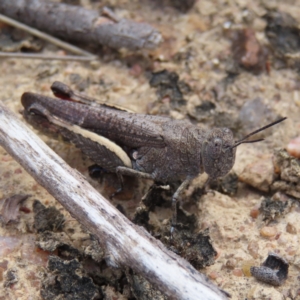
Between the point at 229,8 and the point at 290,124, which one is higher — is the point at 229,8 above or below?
above

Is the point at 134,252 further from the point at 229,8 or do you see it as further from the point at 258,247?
the point at 229,8

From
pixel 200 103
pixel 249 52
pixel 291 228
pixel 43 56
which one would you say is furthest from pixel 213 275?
pixel 43 56

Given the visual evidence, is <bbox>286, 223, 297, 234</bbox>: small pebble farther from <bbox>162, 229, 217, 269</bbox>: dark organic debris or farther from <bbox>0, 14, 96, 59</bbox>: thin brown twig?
<bbox>0, 14, 96, 59</bbox>: thin brown twig

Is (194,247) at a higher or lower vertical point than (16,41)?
lower

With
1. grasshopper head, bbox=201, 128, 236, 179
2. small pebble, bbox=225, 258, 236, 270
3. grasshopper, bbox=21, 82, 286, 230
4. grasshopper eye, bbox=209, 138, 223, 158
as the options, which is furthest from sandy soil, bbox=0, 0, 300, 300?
grasshopper eye, bbox=209, 138, 223, 158

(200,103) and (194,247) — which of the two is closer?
(194,247)

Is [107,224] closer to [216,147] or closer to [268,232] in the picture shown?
[216,147]

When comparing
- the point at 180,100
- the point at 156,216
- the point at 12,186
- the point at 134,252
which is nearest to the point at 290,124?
the point at 180,100
